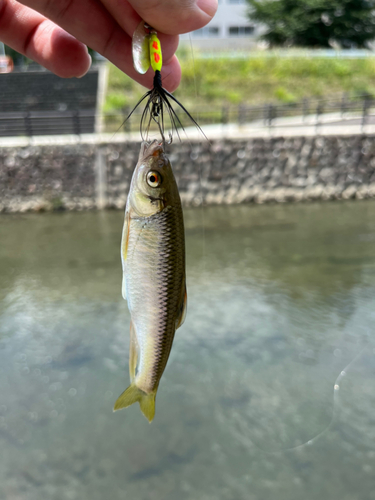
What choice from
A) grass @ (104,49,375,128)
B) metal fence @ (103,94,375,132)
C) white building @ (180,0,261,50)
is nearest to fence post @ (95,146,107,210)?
metal fence @ (103,94,375,132)

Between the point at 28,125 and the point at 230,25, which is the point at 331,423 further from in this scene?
the point at 230,25

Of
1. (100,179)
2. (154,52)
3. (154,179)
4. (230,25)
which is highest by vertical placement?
(230,25)

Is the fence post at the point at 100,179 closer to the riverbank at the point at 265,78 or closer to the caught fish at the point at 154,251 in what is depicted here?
the riverbank at the point at 265,78

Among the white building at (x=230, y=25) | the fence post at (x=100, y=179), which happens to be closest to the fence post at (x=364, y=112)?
the fence post at (x=100, y=179)

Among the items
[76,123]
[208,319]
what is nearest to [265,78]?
[76,123]

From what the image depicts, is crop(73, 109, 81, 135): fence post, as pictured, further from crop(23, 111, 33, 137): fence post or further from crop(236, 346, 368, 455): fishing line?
crop(236, 346, 368, 455): fishing line

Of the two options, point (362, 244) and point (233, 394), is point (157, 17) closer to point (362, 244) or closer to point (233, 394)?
point (233, 394)
